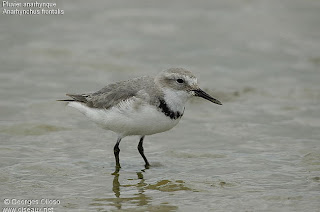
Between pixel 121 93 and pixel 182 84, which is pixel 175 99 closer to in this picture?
pixel 182 84

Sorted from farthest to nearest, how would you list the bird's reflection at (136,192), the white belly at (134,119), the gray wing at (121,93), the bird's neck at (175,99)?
the gray wing at (121,93) < the bird's neck at (175,99) < the white belly at (134,119) < the bird's reflection at (136,192)

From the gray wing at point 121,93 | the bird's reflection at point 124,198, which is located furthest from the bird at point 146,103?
the bird's reflection at point 124,198

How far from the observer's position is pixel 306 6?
57.5 feet

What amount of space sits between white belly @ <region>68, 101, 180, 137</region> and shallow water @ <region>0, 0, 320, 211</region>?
2.31ft

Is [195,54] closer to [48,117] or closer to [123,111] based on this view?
[48,117]

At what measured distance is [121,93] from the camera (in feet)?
30.7

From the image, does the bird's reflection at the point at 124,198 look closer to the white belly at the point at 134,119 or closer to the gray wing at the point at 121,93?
the white belly at the point at 134,119

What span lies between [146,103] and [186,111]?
388 cm

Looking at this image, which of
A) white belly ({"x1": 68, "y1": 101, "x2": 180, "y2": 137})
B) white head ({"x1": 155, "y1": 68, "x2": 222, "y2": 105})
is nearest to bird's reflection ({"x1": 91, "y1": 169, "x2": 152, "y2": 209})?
white belly ({"x1": 68, "y1": 101, "x2": 180, "y2": 137})

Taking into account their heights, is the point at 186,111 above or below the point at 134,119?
above

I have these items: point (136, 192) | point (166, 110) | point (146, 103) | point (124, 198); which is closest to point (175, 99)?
point (166, 110)

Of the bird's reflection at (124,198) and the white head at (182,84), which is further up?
the white head at (182,84)

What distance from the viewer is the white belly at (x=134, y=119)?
29.0 feet

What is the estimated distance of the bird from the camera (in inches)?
350
